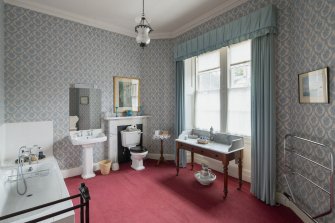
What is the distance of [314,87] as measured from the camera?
200cm

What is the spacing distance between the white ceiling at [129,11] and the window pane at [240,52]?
26.2 inches

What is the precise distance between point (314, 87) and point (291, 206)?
5.27 ft

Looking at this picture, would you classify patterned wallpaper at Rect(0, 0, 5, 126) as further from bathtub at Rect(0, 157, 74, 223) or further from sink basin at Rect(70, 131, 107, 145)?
sink basin at Rect(70, 131, 107, 145)

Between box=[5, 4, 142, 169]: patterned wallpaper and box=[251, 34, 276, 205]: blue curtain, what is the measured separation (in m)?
2.92

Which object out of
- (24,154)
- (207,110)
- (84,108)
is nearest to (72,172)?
(24,154)

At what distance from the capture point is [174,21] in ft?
12.4

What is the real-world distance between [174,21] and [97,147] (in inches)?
127

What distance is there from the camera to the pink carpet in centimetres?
224

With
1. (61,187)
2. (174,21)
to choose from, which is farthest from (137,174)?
(174,21)

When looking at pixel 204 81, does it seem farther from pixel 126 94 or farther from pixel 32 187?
pixel 32 187

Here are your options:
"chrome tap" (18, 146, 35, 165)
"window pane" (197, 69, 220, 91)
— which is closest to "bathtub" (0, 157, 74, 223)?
"chrome tap" (18, 146, 35, 165)

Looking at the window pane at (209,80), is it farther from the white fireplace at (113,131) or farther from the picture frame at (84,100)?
the picture frame at (84,100)

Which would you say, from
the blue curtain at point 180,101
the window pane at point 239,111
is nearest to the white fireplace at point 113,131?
the blue curtain at point 180,101

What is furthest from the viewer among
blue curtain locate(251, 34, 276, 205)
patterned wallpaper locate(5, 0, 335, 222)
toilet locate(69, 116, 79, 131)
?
toilet locate(69, 116, 79, 131)
